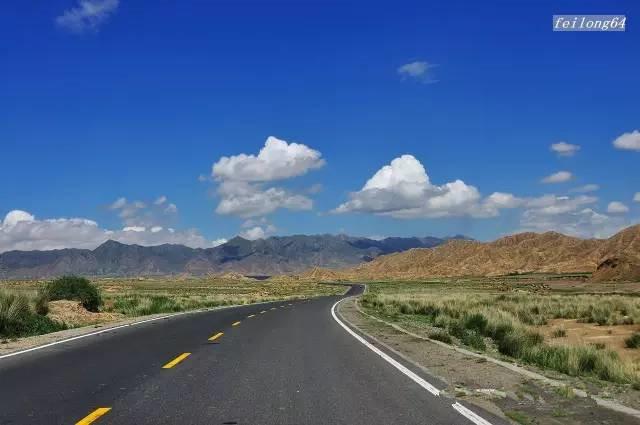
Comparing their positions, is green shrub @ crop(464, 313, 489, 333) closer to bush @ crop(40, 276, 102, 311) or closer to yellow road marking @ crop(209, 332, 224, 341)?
yellow road marking @ crop(209, 332, 224, 341)

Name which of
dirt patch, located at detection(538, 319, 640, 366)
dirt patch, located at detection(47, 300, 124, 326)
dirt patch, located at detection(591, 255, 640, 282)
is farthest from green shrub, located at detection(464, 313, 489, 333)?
dirt patch, located at detection(591, 255, 640, 282)

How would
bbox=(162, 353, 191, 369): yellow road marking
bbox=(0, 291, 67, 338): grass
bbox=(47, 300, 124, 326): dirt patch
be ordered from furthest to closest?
bbox=(47, 300, 124, 326): dirt patch, bbox=(0, 291, 67, 338): grass, bbox=(162, 353, 191, 369): yellow road marking

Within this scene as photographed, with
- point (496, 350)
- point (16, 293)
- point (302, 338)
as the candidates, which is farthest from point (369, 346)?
point (16, 293)

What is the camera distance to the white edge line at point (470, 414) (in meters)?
7.67

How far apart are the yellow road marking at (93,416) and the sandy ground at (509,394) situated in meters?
4.98

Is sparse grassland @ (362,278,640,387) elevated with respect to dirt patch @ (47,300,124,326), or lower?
lower

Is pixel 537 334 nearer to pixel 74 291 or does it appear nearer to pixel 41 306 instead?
pixel 41 306

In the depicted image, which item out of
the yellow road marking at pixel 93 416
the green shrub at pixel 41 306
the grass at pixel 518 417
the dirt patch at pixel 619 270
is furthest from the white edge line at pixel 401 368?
the dirt patch at pixel 619 270

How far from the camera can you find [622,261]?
9488cm

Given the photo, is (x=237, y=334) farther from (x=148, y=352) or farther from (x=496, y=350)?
(x=496, y=350)

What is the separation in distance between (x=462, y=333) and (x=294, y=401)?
1301cm

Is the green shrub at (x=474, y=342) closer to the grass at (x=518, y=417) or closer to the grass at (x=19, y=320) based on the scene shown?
the grass at (x=518, y=417)

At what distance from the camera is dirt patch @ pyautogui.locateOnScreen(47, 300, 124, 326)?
89.4ft

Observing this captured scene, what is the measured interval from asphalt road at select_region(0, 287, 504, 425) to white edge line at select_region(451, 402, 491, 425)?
0.09 m
